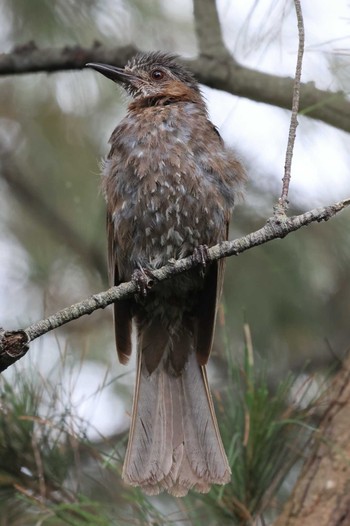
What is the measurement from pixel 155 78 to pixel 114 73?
0.90ft

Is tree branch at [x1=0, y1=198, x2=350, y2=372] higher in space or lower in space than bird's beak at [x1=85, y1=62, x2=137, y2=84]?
lower

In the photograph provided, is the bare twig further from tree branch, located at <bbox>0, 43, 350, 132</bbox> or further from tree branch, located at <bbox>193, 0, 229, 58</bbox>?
tree branch, located at <bbox>193, 0, 229, 58</bbox>

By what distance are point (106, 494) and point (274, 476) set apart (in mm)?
793

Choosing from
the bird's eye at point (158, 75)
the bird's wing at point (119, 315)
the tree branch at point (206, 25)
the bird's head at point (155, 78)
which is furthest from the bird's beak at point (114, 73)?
the bird's wing at point (119, 315)

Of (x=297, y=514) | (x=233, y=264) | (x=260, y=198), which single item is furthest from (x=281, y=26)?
(x=297, y=514)

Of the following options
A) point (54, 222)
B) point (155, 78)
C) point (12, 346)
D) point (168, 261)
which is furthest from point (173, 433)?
point (155, 78)

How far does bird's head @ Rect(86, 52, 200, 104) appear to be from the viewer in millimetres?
4773

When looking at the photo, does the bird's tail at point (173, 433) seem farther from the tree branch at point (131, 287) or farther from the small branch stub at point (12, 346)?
the small branch stub at point (12, 346)

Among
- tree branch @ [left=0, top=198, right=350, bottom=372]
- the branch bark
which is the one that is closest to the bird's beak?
the branch bark

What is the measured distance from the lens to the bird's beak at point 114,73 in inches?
→ 179

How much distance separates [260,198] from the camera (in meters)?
5.37

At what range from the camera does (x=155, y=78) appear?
491cm

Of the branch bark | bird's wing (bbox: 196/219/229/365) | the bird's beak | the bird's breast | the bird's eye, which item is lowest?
bird's wing (bbox: 196/219/229/365)

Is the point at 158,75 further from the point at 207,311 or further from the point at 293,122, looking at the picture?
the point at 293,122
